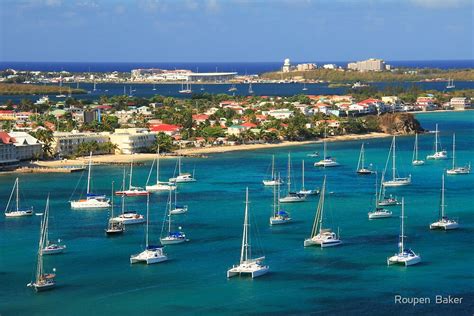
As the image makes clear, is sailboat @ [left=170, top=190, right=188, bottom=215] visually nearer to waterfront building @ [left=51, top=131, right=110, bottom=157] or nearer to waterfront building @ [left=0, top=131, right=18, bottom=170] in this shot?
waterfront building @ [left=0, top=131, right=18, bottom=170]

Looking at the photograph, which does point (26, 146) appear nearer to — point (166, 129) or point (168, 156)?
point (168, 156)

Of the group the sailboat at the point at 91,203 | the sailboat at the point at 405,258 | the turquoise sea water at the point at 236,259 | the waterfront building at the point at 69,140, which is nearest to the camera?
the turquoise sea water at the point at 236,259

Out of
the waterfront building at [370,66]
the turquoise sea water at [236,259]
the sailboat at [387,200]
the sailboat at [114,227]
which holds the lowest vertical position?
the turquoise sea water at [236,259]

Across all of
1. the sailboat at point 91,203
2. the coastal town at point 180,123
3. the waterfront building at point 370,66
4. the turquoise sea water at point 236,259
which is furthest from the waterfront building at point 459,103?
the waterfront building at point 370,66

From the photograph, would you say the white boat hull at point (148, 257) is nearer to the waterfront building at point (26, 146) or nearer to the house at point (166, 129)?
the waterfront building at point (26, 146)

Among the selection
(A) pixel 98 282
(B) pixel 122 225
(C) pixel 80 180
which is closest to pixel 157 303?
(A) pixel 98 282

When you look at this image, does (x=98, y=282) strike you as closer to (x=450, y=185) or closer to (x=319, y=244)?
(x=319, y=244)

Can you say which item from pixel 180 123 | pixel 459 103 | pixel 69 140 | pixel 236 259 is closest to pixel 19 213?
pixel 236 259

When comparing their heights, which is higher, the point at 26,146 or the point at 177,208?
the point at 26,146
